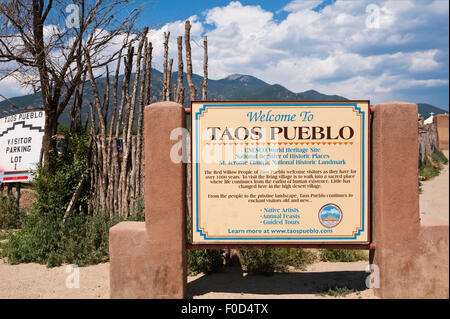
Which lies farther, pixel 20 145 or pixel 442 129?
pixel 442 129

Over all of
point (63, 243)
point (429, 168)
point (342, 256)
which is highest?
point (429, 168)

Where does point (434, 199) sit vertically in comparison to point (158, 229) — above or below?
below

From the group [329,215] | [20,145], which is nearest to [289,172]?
[329,215]

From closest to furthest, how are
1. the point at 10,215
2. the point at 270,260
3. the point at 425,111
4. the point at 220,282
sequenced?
the point at 220,282
the point at 270,260
the point at 10,215
the point at 425,111

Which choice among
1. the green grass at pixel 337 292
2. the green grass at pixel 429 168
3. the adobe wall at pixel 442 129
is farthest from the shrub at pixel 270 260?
the adobe wall at pixel 442 129

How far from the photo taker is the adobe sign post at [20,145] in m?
8.15

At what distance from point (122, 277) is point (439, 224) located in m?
3.70

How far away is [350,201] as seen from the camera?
4.12 m

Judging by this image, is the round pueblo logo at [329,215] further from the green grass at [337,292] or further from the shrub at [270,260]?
the shrub at [270,260]

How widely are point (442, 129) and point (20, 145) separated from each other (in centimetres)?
2620

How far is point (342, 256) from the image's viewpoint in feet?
18.7

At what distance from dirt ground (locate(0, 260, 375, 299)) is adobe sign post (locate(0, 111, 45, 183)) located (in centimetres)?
338

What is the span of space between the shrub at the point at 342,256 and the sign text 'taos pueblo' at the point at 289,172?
170cm

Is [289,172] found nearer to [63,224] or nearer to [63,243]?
A: [63,243]
